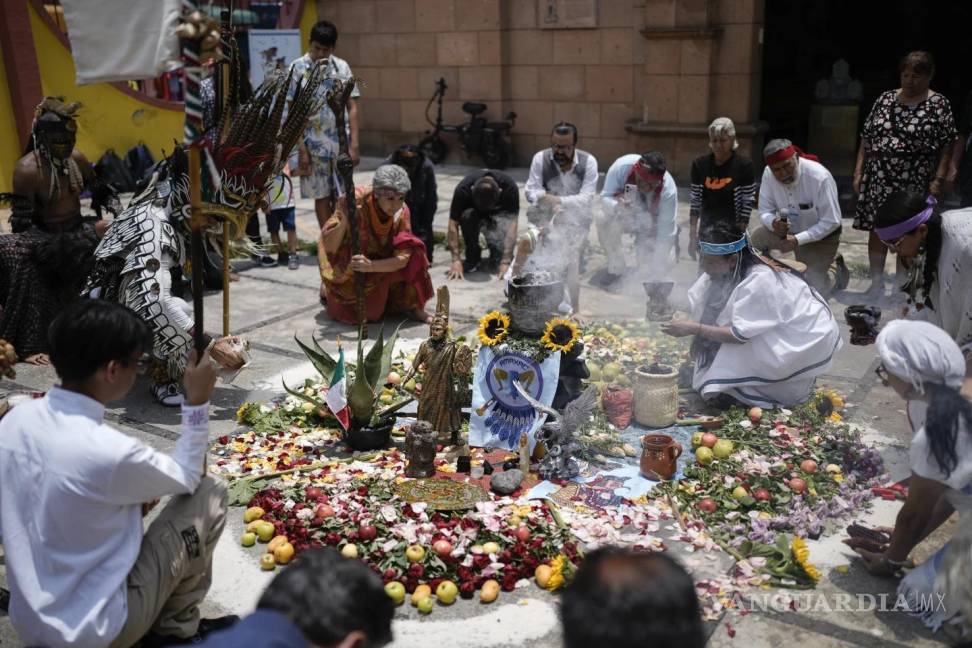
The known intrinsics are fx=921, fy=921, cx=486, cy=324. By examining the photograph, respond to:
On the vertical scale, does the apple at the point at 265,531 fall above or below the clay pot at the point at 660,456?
below

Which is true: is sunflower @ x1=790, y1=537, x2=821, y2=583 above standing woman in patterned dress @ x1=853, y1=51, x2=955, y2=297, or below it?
below

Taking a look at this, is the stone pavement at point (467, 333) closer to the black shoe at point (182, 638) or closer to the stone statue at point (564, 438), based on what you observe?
the black shoe at point (182, 638)

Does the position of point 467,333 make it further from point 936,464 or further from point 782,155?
point 936,464

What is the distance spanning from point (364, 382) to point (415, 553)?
4.21ft

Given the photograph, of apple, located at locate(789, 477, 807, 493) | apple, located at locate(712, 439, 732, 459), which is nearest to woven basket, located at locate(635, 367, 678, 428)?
apple, located at locate(712, 439, 732, 459)

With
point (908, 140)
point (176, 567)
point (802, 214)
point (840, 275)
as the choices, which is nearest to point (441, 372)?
point (176, 567)

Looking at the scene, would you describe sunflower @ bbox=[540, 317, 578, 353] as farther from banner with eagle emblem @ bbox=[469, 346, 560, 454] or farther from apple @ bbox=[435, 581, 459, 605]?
apple @ bbox=[435, 581, 459, 605]

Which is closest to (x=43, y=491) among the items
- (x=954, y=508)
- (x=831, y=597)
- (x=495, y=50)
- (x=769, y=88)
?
(x=831, y=597)

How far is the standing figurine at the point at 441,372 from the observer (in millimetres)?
4754

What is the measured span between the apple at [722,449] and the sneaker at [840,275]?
3.38m

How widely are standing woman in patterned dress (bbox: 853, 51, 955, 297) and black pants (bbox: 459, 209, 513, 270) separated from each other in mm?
3065

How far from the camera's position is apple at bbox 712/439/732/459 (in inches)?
181

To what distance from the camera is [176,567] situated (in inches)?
115

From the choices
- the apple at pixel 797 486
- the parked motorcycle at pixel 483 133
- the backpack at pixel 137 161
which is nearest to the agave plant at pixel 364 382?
the apple at pixel 797 486
